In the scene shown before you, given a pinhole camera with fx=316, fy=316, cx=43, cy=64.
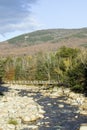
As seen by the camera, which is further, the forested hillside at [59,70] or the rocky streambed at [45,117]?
the forested hillside at [59,70]

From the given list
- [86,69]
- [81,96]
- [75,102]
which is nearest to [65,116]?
[75,102]

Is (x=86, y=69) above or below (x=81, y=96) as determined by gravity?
above

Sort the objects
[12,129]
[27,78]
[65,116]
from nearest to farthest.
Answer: [12,129], [65,116], [27,78]

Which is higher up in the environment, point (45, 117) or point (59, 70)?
point (59, 70)

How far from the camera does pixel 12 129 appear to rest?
125 ft

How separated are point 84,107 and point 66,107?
4.40m

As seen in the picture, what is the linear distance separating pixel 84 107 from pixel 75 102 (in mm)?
8402

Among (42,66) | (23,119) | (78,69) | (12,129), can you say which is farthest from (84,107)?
(42,66)

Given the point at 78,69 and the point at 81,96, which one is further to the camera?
the point at 78,69

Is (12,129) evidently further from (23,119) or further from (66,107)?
(66,107)

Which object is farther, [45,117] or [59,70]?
[59,70]

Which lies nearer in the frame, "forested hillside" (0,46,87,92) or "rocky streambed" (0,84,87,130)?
"rocky streambed" (0,84,87,130)

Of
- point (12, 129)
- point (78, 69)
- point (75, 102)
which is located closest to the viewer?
point (12, 129)

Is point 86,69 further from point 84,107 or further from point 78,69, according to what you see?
point 84,107
